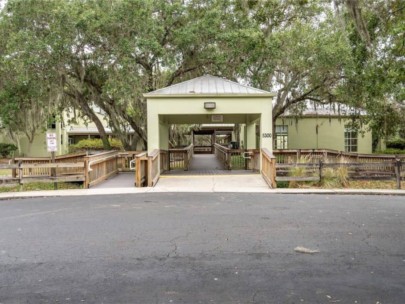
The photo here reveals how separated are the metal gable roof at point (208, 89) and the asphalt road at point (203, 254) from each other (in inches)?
291

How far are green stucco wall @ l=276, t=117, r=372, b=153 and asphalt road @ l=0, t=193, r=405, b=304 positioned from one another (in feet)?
66.1

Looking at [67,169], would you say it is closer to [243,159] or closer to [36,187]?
[36,187]

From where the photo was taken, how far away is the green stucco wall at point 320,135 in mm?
29812

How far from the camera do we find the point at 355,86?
20.7 m

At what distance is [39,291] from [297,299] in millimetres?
2729

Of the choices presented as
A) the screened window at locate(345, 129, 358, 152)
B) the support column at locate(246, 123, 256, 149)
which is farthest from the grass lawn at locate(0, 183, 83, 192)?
the screened window at locate(345, 129, 358, 152)

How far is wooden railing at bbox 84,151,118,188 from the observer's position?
13.7 m

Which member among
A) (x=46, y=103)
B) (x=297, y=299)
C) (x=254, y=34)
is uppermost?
(x=254, y=34)

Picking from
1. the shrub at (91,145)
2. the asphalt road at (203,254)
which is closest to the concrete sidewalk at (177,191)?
the asphalt road at (203,254)

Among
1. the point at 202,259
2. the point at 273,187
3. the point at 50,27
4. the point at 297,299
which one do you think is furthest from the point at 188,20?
the point at 297,299

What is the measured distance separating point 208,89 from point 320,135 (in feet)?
50.8

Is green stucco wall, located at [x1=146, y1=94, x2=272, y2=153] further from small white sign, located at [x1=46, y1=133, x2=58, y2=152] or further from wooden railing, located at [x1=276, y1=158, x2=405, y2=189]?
small white sign, located at [x1=46, y1=133, x2=58, y2=152]

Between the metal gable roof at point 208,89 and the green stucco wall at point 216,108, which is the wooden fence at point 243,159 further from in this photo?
the metal gable roof at point 208,89

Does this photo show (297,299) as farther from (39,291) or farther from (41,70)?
(41,70)
